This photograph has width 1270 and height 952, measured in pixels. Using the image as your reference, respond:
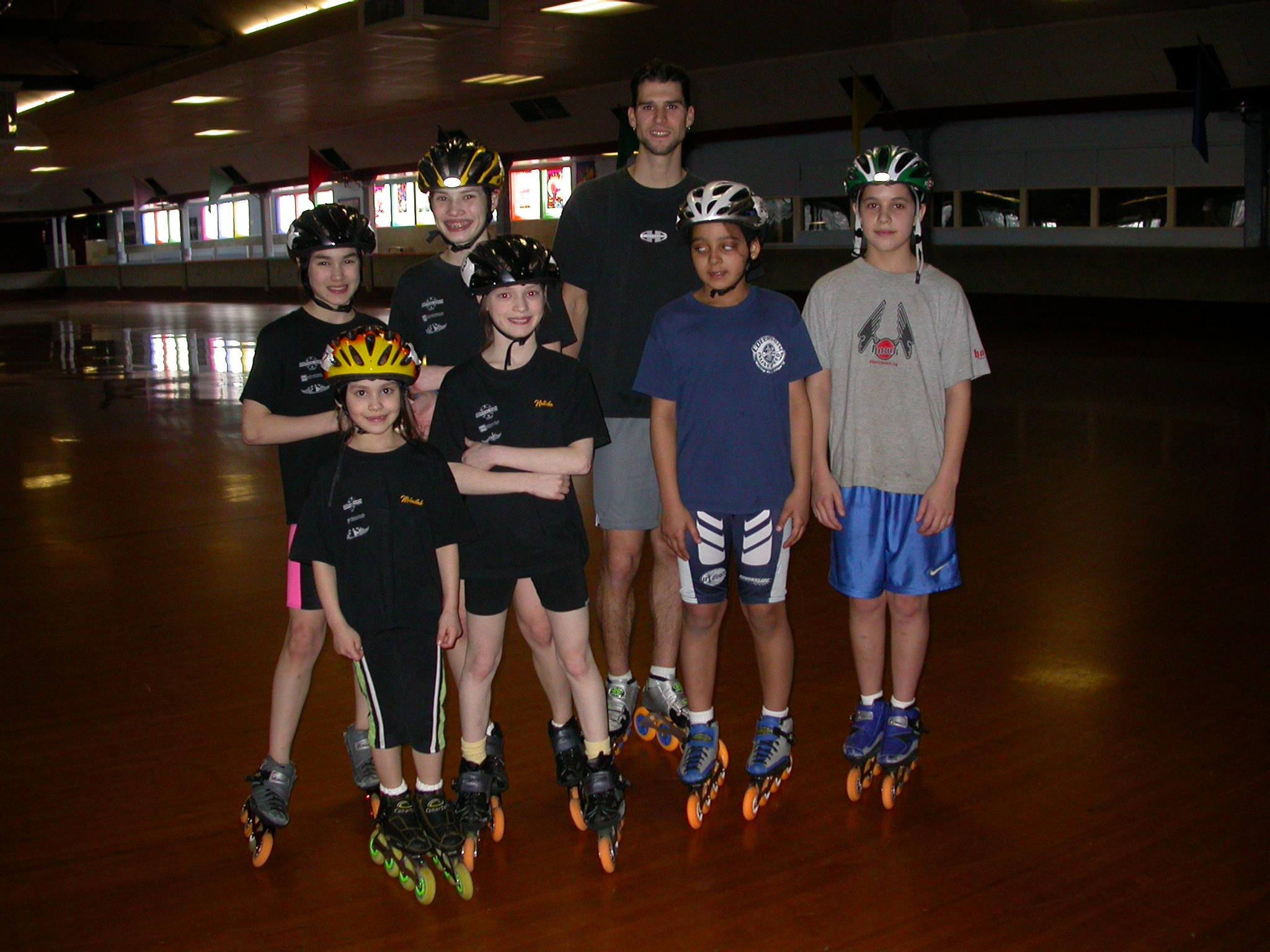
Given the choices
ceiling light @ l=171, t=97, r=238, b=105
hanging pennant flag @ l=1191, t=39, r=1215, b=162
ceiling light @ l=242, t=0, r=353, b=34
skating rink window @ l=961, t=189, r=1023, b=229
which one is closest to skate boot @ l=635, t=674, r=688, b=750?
ceiling light @ l=242, t=0, r=353, b=34

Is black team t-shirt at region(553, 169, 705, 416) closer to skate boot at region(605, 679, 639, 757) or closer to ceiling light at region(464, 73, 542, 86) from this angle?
skate boot at region(605, 679, 639, 757)

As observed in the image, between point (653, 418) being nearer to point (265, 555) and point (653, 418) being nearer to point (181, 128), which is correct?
point (265, 555)

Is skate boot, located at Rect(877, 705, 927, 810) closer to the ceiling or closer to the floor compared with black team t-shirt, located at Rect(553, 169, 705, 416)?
closer to the floor

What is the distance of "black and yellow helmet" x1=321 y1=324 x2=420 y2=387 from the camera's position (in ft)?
8.45

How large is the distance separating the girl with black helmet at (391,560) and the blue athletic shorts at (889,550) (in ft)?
3.31

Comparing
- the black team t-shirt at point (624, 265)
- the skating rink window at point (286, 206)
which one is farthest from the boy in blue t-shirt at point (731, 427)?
the skating rink window at point (286, 206)

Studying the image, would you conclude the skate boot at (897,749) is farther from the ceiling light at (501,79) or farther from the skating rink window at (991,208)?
the ceiling light at (501,79)

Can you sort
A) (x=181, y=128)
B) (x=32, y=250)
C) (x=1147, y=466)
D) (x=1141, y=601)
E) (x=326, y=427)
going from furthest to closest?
(x=32, y=250), (x=181, y=128), (x=1147, y=466), (x=1141, y=601), (x=326, y=427)

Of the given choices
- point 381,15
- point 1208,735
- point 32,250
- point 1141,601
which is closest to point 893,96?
point 381,15

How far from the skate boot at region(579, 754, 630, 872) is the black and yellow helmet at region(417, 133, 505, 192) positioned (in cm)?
149

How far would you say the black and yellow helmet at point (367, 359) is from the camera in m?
2.58

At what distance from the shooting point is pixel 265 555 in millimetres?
5418

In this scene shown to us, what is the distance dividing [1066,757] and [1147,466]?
173 inches

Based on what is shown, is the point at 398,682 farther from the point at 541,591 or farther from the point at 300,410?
the point at 300,410
